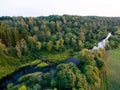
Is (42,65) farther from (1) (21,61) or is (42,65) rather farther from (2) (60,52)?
(2) (60,52)

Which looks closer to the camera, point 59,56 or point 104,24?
point 59,56

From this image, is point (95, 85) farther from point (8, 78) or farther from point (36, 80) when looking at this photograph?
point (8, 78)

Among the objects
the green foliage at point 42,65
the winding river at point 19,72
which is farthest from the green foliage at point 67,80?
the green foliage at point 42,65

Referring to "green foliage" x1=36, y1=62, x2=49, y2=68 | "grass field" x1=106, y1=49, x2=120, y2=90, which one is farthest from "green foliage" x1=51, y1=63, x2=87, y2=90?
"green foliage" x1=36, y1=62, x2=49, y2=68

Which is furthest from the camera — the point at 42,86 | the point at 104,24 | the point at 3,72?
the point at 104,24

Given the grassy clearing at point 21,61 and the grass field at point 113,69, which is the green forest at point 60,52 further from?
the grass field at point 113,69

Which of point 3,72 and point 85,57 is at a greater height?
point 85,57

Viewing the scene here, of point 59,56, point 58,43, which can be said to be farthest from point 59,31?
point 59,56
